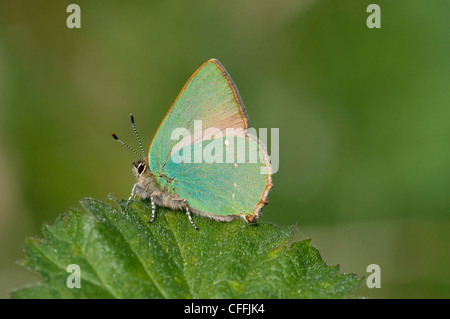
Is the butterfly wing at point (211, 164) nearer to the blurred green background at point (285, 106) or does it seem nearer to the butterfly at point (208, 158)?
the butterfly at point (208, 158)

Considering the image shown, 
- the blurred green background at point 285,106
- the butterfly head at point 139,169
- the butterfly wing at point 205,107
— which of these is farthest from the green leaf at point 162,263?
the blurred green background at point 285,106

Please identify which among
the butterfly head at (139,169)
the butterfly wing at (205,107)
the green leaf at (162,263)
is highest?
the butterfly wing at (205,107)

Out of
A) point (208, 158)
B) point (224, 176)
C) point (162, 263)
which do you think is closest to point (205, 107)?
point (208, 158)

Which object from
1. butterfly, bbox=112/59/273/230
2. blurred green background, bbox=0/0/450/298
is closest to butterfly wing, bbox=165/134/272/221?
butterfly, bbox=112/59/273/230

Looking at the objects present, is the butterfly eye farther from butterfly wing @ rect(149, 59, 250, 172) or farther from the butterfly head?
butterfly wing @ rect(149, 59, 250, 172)

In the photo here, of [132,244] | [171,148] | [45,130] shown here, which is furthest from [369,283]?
[45,130]

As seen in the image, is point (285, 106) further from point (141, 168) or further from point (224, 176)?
point (141, 168)

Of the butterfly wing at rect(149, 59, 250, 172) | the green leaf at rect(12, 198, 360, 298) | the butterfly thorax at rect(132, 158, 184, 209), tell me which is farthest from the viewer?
the butterfly thorax at rect(132, 158, 184, 209)
